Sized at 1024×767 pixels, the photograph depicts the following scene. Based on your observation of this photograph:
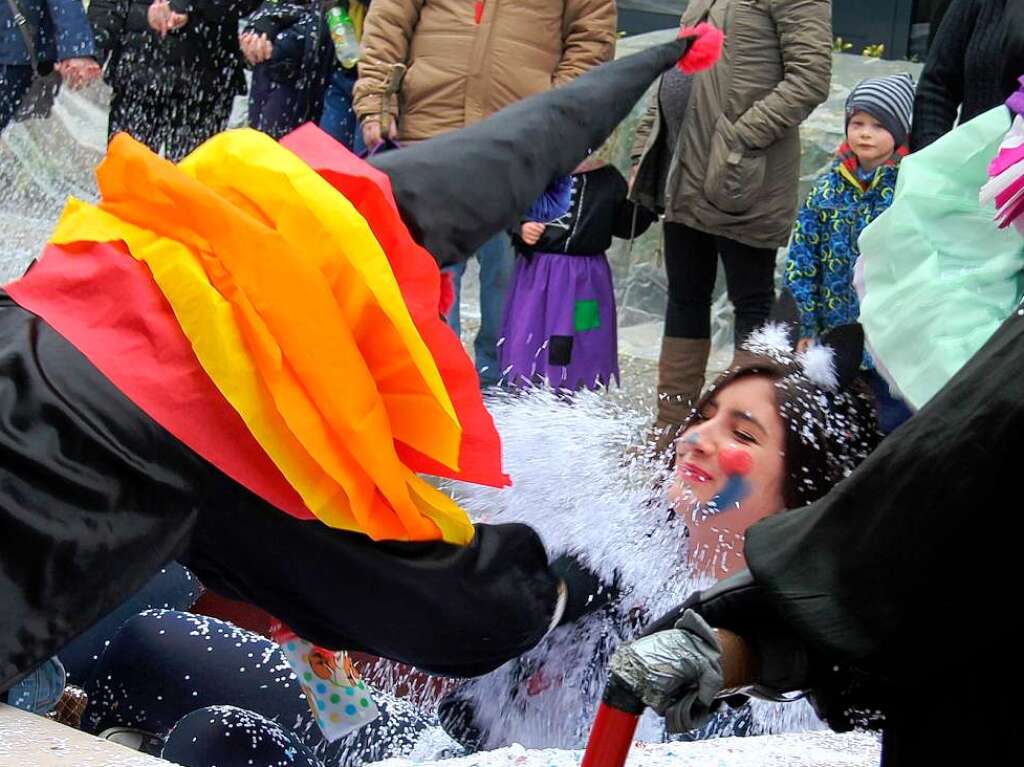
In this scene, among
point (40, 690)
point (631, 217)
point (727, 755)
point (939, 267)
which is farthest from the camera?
point (631, 217)

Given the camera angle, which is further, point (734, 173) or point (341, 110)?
point (341, 110)

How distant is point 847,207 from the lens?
3.93 metres

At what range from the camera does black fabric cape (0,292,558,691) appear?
162 cm

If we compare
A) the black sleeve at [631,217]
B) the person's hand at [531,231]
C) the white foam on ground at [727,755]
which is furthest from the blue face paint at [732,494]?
the black sleeve at [631,217]

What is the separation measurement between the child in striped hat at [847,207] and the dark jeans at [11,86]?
2.89 m

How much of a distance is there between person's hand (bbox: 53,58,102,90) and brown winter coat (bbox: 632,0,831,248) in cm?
221

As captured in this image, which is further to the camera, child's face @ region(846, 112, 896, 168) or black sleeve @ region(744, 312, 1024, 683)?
child's face @ region(846, 112, 896, 168)

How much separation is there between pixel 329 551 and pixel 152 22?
3717 mm

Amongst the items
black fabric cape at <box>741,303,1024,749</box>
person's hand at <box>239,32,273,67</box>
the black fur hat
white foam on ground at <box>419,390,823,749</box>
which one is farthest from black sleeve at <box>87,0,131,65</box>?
black fabric cape at <box>741,303,1024,749</box>

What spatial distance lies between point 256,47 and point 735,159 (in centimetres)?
176

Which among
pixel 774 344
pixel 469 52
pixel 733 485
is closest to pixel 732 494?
pixel 733 485

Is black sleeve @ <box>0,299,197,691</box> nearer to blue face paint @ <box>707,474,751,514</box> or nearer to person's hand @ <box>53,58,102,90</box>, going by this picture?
blue face paint @ <box>707,474,751,514</box>

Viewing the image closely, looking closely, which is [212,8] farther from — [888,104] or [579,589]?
[579,589]

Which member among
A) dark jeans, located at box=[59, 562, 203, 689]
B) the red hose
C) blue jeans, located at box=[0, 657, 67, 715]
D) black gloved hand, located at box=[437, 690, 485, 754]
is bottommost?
dark jeans, located at box=[59, 562, 203, 689]
